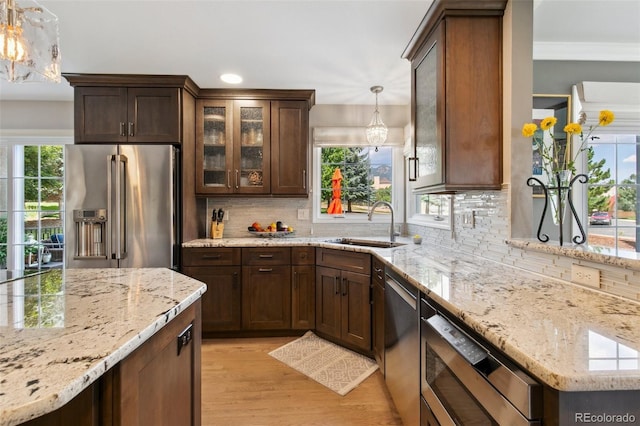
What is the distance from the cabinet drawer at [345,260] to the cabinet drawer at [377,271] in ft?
0.15

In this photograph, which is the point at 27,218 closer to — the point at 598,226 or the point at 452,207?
the point at 452,207

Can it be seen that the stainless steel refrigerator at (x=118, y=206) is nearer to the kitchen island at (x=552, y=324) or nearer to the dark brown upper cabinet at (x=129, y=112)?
the dark brown upper cabinet at (x=129, y=112)

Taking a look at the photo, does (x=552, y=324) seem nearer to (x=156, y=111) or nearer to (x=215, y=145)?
(x=215, y=145)

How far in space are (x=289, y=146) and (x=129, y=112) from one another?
1.50 metres

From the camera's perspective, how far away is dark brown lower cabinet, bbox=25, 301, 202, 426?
72 cm

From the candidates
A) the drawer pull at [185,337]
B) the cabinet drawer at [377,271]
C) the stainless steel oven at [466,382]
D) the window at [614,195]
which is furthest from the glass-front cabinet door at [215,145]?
the window at [614,195]

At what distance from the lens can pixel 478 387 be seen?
904mm

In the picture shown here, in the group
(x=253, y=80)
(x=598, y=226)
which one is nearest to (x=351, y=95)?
→ (x=253, y=80)

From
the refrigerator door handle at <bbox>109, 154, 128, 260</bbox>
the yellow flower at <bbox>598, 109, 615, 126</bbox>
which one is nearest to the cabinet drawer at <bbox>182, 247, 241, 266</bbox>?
the refrigerator door handle at <bbox>109, 154, 128, 260</bbox>

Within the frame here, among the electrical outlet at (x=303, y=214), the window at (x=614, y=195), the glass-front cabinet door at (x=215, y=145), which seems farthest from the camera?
the electrical outlet at (x=303, y=214)

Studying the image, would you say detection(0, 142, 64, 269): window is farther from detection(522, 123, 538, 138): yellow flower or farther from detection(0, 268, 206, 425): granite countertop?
detection(522, 123, 538, 138): yellow flower

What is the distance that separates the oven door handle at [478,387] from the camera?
0.77 metres

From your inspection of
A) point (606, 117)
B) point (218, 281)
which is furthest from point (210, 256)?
point (606, 117)

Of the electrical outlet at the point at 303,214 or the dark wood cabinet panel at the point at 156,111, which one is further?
the electrical outlet at the point at 303,214
